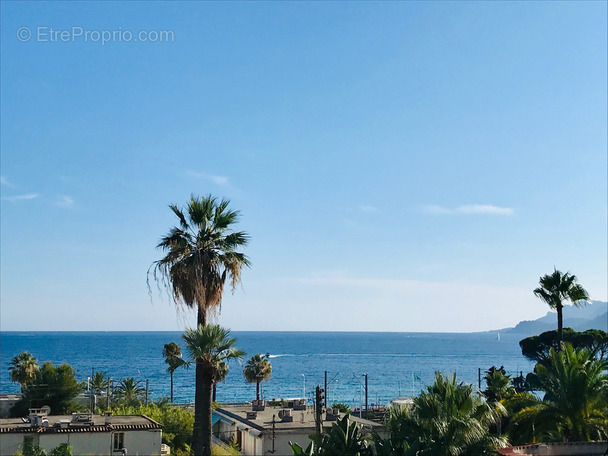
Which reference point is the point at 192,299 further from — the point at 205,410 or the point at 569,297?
the point at 569,297

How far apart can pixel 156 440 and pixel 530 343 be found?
64.2 metres

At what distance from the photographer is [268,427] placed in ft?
121

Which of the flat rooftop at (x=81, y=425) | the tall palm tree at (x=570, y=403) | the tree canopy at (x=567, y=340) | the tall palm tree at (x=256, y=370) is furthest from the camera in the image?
the tree canopy at (x=567, y=340)

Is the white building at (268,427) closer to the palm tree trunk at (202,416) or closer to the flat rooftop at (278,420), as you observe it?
the flat rooftop at (278,420)

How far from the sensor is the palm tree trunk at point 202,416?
25.6 meters

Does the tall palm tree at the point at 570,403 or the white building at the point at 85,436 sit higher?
the tall palm tree at the point at 570,403

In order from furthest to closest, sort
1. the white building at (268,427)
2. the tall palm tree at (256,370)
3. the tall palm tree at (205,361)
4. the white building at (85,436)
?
the tall palm tree at (256,370) < the white building at (268,427) < the white building at (85,436) < the tall palm tree at (205,361)

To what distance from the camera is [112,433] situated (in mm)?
30719

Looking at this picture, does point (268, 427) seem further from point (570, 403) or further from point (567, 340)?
point (567, 340)

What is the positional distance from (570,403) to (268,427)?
1689cm

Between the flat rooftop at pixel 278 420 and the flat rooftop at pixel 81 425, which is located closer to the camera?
the flat rooftop at pixel 81 425

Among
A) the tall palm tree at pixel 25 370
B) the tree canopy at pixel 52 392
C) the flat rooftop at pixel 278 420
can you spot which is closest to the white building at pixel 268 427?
the flat rooftop at pixel 278 420

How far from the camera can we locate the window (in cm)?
3084

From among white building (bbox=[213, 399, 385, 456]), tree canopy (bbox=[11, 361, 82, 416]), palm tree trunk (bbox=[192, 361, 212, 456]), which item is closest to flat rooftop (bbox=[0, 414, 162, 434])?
palm tree trunk (bbox=[192, 361, 212, 456])
